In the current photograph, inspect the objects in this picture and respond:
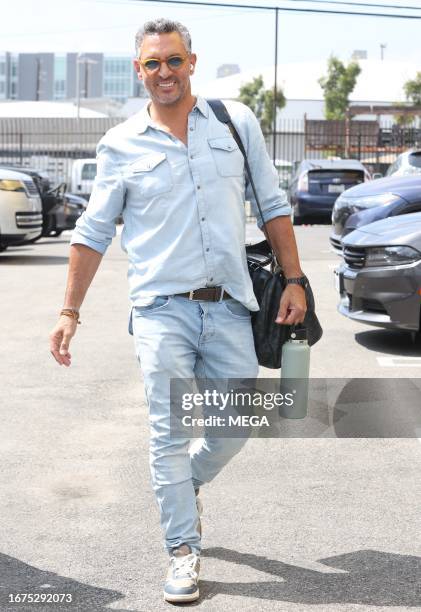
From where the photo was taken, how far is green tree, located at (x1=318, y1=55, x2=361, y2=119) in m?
73.9

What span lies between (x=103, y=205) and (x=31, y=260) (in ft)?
46.3

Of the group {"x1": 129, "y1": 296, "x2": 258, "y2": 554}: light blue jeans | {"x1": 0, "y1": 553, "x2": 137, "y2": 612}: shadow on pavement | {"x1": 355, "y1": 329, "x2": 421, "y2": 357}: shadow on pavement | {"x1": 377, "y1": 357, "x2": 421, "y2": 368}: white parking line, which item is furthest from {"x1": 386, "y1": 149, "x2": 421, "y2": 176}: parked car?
{"x1": 0, "y1": 553, "x2": 137, "y2": 612}: shadow on pavement

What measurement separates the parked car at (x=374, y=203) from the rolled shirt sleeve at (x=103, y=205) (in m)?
9.00

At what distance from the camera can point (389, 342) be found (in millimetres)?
9828

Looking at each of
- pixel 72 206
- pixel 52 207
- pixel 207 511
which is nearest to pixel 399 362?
pixel 207 511

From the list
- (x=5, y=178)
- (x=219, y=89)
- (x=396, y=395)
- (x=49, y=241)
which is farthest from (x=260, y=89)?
(x=396, y=395)

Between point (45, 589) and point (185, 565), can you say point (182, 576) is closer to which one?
point (185, 565)

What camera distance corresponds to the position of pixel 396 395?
754 cm

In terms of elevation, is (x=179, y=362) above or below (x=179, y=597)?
above

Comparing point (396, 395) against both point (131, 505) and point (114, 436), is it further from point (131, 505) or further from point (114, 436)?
point (131, 505)

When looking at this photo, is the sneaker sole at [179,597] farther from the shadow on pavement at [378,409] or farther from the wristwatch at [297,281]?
the shadow on pavement at [378,409]

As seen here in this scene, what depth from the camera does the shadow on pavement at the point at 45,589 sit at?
383 cm

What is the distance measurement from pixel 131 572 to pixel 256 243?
1259mm

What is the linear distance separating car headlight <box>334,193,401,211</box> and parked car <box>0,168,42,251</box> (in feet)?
18.5
